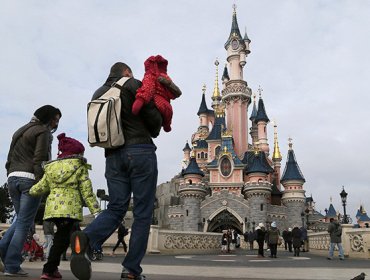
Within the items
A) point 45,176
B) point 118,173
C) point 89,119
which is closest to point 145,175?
point 118,173

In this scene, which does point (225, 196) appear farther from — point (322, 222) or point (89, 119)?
point (89, 119)

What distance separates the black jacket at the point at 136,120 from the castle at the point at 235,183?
127 feet

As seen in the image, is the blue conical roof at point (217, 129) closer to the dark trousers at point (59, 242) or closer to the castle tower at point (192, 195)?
the castle tower at point (192, 195)

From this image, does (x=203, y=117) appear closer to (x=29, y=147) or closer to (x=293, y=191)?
(x=293, y=191)

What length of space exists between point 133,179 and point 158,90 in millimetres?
737

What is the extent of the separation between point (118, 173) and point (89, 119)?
490 millimetres

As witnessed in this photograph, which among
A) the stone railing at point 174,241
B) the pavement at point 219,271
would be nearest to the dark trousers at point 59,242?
the pavement at point 219,271

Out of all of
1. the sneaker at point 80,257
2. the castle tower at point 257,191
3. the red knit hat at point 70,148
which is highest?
the castle tower at point 257,191

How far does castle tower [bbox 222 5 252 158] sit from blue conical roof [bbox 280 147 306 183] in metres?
5.53

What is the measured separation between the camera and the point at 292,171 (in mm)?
46344

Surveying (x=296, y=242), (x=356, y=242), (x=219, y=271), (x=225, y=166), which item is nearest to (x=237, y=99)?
(x=225, y=166)

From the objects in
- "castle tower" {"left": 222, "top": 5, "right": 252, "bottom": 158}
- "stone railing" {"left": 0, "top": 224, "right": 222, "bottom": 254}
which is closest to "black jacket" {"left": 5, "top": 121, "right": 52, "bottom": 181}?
"stone railing" {"left": 0, "top": 224, "right": 222, "bottom": 254}

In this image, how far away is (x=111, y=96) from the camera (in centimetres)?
326

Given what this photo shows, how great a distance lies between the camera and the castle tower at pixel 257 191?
4081 centimetres
